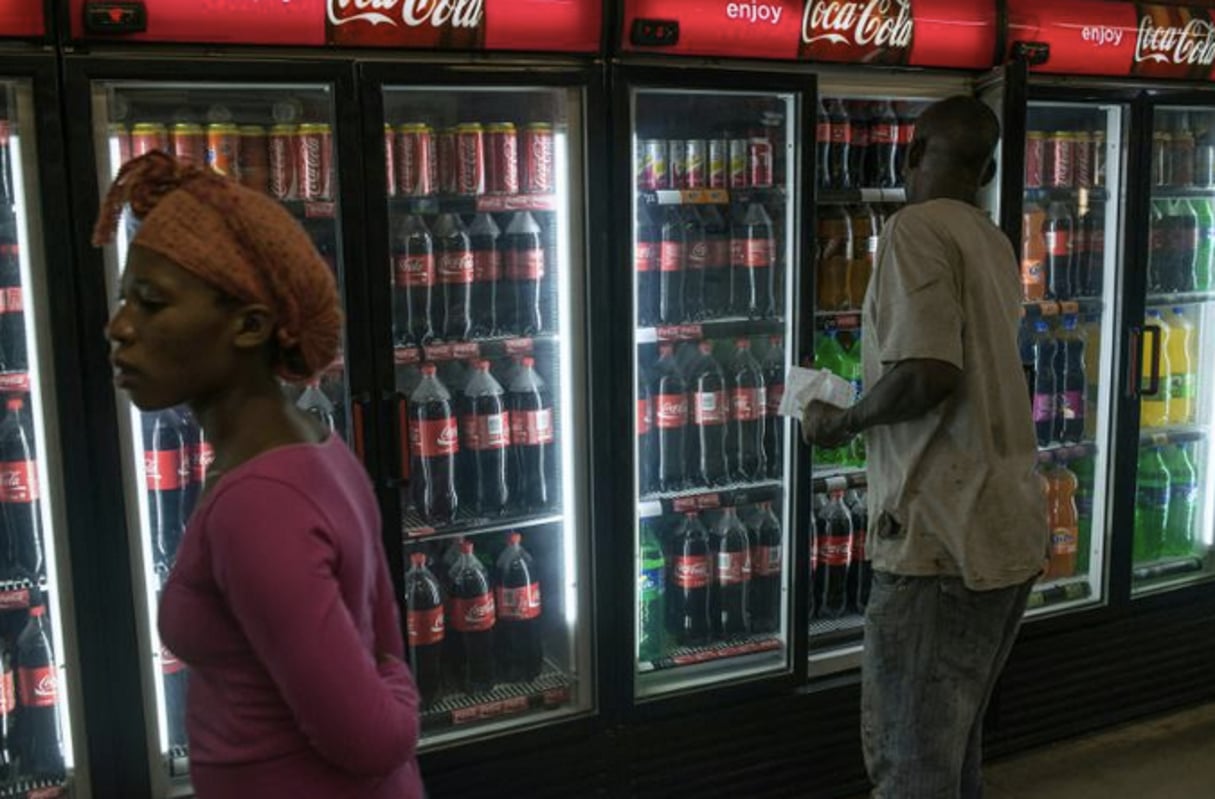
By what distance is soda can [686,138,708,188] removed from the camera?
10.8ft

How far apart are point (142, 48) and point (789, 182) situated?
5.26 feet

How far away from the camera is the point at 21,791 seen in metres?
2.61

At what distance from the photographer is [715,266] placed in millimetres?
3396

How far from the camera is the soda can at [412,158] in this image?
9.75ft

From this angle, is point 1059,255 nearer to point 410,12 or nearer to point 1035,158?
point 1035,158

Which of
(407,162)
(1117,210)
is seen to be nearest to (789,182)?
(407,162)

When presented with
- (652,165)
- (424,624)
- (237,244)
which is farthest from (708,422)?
(237,244)

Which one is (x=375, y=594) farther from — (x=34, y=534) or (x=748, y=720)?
(x=748, y=720)

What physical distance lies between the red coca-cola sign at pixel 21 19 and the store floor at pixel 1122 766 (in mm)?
3153

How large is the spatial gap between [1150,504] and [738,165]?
213 cm

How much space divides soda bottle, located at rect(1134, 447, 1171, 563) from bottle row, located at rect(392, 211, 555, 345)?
94.9 inches

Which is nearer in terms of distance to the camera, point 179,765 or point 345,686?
point 345,686

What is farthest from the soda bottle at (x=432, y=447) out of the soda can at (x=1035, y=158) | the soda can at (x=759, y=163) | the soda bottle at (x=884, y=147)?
the soda can at (x=1035, y=158)

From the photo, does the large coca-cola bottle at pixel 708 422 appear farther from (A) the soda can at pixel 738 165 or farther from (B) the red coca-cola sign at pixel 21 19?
(B) the red coca-cola sign at pixel 21 19
